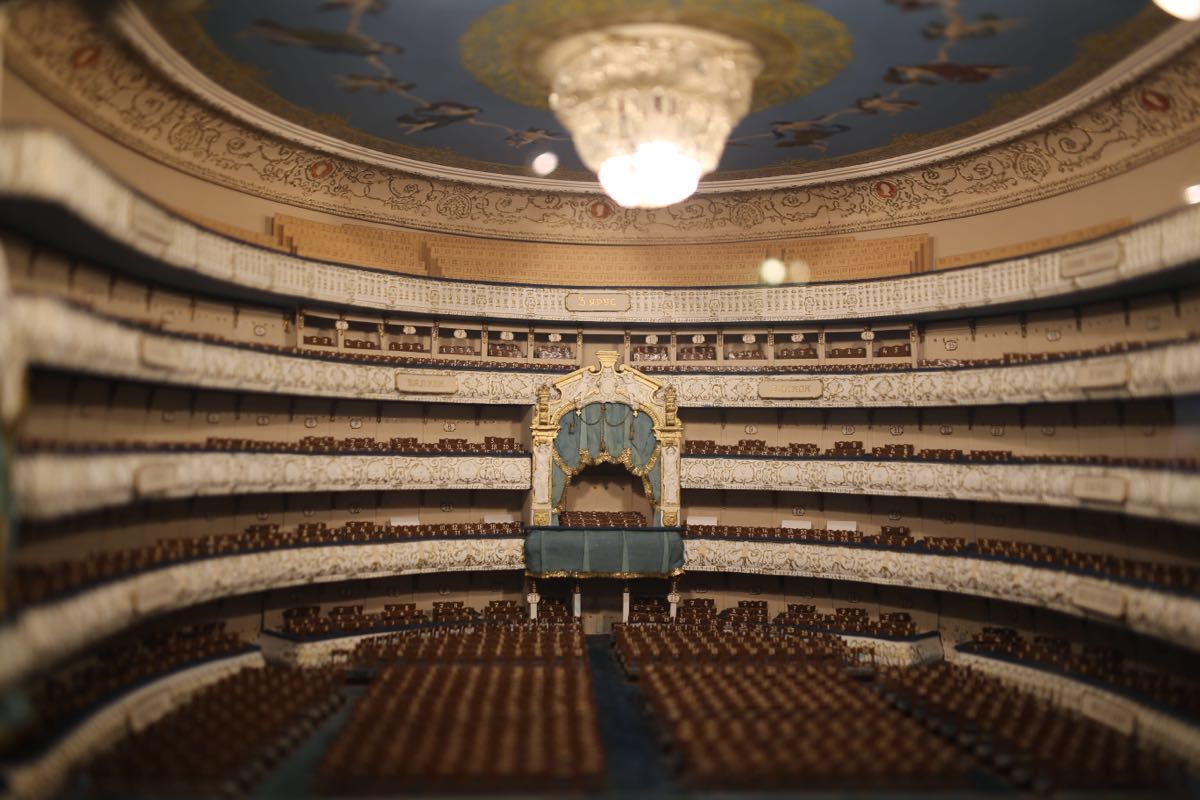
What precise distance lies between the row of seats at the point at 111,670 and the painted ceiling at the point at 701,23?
40.7 ft

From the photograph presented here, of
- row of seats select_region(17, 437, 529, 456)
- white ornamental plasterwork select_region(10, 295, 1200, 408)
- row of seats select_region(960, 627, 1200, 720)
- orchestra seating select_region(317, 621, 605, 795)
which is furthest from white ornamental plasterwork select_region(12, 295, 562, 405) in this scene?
row of seats select_region(960, 627, 1200, 720)

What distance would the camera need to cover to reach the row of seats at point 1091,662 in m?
15.7

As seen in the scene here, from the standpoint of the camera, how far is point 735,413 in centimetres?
2642

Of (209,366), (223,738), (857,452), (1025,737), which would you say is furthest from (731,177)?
(223,738)

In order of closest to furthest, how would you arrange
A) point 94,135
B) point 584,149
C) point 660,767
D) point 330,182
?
point 660,767, point 584,149, point 94,135, point 330,182

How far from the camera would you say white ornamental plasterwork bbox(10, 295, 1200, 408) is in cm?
1291

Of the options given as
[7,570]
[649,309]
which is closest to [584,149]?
[649,309]

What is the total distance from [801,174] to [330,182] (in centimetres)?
1389

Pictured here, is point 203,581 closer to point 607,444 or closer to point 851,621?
point 607,444

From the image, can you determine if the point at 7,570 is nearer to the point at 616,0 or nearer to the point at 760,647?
the point at 616,0

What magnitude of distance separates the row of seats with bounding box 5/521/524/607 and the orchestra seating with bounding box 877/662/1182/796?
1155 centimetres

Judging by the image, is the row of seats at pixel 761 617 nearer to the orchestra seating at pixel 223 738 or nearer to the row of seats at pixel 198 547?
the row of seats at pixel 198 547

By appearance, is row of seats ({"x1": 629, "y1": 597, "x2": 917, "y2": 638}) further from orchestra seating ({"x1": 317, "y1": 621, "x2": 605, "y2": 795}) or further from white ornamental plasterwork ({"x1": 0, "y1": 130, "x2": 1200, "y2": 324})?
white ornamental plasterwork ({"x1": 0, "y1": 130, "x2": 1200, "y2": 324})

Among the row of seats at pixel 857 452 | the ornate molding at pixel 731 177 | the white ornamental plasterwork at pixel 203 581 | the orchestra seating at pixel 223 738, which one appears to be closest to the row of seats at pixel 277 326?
the row of seats at pixel 857 452
